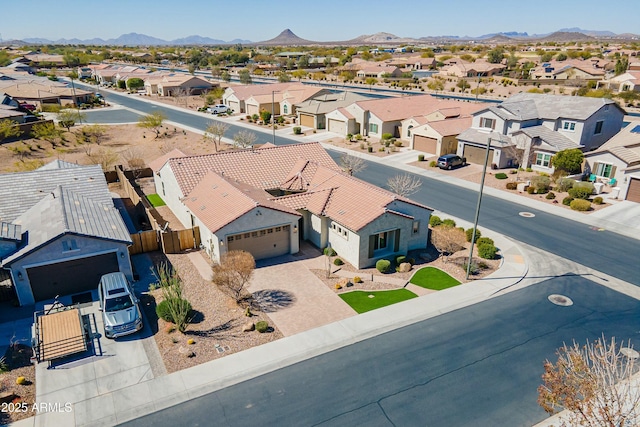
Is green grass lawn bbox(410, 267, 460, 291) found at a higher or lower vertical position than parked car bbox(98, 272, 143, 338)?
lower

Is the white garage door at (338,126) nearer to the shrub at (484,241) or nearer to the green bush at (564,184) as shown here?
the green bush at (564,184)

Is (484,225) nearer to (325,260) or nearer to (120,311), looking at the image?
(325,260)

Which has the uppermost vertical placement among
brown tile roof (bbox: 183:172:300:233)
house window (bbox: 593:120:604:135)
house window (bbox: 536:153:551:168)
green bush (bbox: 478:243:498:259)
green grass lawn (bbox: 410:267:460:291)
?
house window (bbox: 593:120:604:135)

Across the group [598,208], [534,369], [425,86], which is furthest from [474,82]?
[534,369]

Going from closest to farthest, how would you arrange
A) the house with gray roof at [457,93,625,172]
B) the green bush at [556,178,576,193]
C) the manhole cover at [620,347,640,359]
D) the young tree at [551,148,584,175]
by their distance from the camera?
the manhole cover at [620,347,640,359] → the green bush at [556,178,576,193] → the young tree at [551,148,584,175] → the house with gray roof at [457,93,625,172]

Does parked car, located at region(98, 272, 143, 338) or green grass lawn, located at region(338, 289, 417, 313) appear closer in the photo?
parked car, located at region(98, 272, 143, 338)

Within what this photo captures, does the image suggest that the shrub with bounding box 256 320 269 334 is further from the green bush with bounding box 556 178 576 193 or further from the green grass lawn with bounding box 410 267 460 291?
the green bush with bounding box 556 178 576 193

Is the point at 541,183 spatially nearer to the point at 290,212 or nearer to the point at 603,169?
the point at 603,169

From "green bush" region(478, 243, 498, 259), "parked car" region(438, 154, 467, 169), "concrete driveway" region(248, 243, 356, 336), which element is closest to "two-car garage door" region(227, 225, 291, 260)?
"concrete driveway" region(248, 243, 356, 336)
